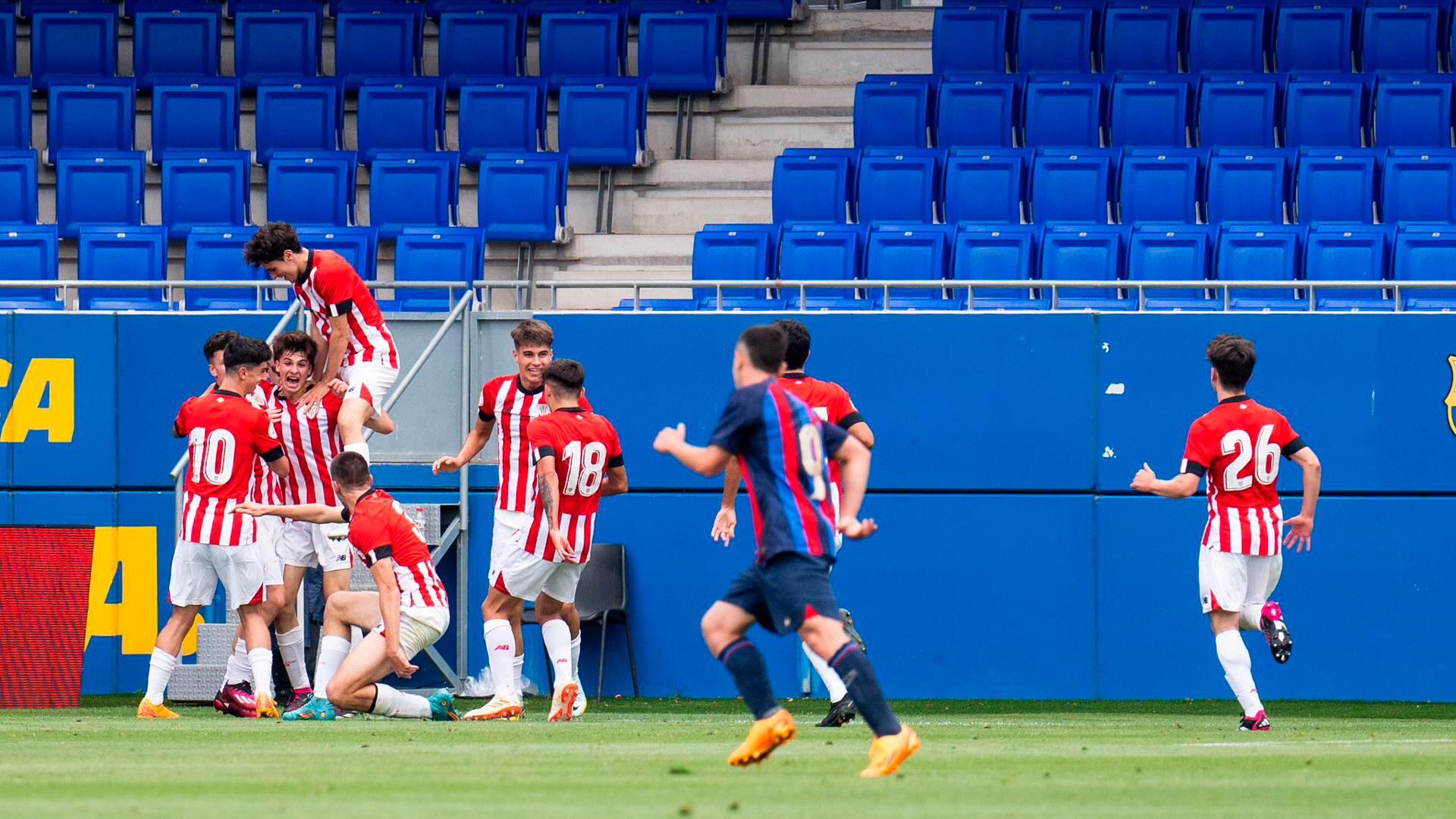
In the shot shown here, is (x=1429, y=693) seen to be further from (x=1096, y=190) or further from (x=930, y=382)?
(x=1096, y=190)

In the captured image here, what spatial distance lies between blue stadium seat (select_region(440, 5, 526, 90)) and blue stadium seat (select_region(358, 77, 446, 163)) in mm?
997

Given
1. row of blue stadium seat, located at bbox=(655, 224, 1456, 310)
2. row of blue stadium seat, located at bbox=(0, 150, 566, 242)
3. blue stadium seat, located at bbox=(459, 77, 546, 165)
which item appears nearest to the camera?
row of blue stadium seat, located at bbox=(655, 224, 1456, 310)

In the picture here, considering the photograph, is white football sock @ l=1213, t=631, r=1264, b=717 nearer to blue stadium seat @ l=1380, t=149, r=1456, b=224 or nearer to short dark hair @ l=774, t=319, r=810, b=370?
short dark hair @ l=774, t=319, r=810, b=370

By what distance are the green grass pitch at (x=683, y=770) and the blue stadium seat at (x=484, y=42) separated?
9.11 metres

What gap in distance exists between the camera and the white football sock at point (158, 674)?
1042 centimetres

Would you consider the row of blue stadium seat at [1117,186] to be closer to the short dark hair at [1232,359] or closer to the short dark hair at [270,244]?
the short dark hair at [1232,359]

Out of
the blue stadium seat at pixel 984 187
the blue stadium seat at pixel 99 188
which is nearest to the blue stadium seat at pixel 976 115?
the blue stadium seat at pixel 984 187

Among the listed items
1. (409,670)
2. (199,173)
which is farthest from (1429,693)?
(199,173)

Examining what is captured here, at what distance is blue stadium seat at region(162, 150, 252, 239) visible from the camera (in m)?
15.5

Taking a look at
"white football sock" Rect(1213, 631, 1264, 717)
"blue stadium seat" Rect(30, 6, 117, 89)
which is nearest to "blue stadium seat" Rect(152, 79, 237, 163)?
"blue stadium seat" Rect(30, 6, 117, 89)

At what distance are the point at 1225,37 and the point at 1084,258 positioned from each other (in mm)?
4463

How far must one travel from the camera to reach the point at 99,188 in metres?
15.7

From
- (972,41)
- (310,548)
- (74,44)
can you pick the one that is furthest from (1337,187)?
(74,44)

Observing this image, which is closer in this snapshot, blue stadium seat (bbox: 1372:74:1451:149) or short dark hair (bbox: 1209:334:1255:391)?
short dark hair (bbox: 1209:334:1255:391)
